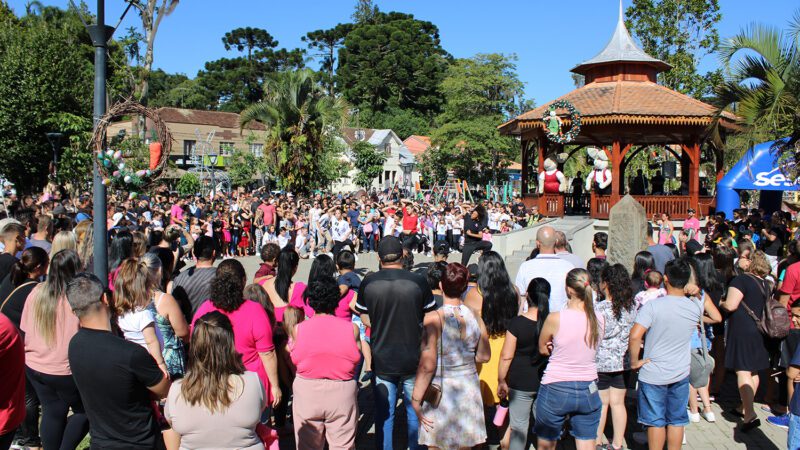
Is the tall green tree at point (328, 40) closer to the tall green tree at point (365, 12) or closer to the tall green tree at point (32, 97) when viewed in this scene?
the tall green tree at point (365, 12)

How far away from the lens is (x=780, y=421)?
20.3 feet

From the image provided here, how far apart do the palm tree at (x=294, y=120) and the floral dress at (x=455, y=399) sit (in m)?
21.7

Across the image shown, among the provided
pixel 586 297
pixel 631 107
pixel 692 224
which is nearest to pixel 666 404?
pixel 586 297

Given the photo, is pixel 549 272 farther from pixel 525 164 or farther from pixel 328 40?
pixel 328 40

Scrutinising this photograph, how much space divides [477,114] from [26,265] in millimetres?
44458

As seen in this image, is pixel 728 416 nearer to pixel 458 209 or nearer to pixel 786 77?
pixel 786 77

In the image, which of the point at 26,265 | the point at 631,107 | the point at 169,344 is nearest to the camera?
the point at 169,344

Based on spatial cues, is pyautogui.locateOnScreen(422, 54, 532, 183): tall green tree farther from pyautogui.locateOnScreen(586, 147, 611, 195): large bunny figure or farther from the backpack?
the backpack

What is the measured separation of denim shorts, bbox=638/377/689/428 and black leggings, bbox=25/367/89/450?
Answer: 162 inches

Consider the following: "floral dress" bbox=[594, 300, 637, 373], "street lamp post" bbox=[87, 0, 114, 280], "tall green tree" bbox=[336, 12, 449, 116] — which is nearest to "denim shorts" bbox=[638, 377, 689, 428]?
"floral dress" bbox=[594, 300, 637, 373]

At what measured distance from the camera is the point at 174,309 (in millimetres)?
4680

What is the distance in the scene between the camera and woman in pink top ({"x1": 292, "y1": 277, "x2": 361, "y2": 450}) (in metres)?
4.24

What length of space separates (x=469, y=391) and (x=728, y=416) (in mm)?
3524

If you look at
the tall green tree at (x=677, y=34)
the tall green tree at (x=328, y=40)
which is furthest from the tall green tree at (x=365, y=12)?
the tall green tree at (x=677, y=34)
